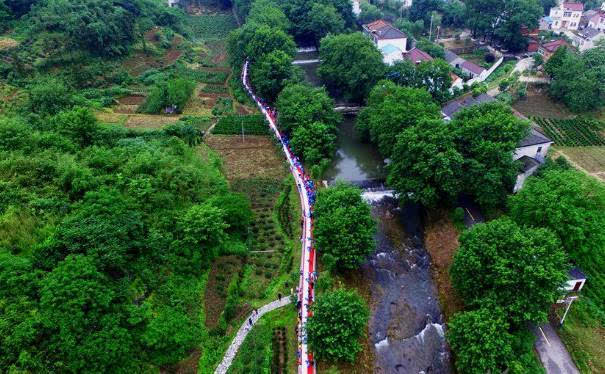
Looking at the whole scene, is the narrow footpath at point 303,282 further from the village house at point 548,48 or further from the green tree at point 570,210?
the village house at point 548,48

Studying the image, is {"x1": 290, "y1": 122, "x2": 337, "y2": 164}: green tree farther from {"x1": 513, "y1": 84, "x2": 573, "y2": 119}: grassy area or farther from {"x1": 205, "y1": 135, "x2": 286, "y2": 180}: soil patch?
{"x1": 513, "y1": 84, "x2": 573, "y2": 119}: grassy area

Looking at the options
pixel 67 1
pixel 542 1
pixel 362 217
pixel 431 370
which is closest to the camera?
pixel 431 370

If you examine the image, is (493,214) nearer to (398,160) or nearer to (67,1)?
(398,160)

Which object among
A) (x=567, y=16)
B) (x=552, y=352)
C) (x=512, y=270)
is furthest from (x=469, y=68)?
(x=552, y=352)

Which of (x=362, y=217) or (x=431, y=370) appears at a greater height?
(x=362, y=217)

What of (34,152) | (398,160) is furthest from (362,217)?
(34,152)

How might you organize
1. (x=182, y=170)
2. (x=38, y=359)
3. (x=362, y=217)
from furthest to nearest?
(x=182, y=170)
(x=362, y=217)
(x=38, y=359)

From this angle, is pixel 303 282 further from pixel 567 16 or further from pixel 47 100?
pixel 567 16
